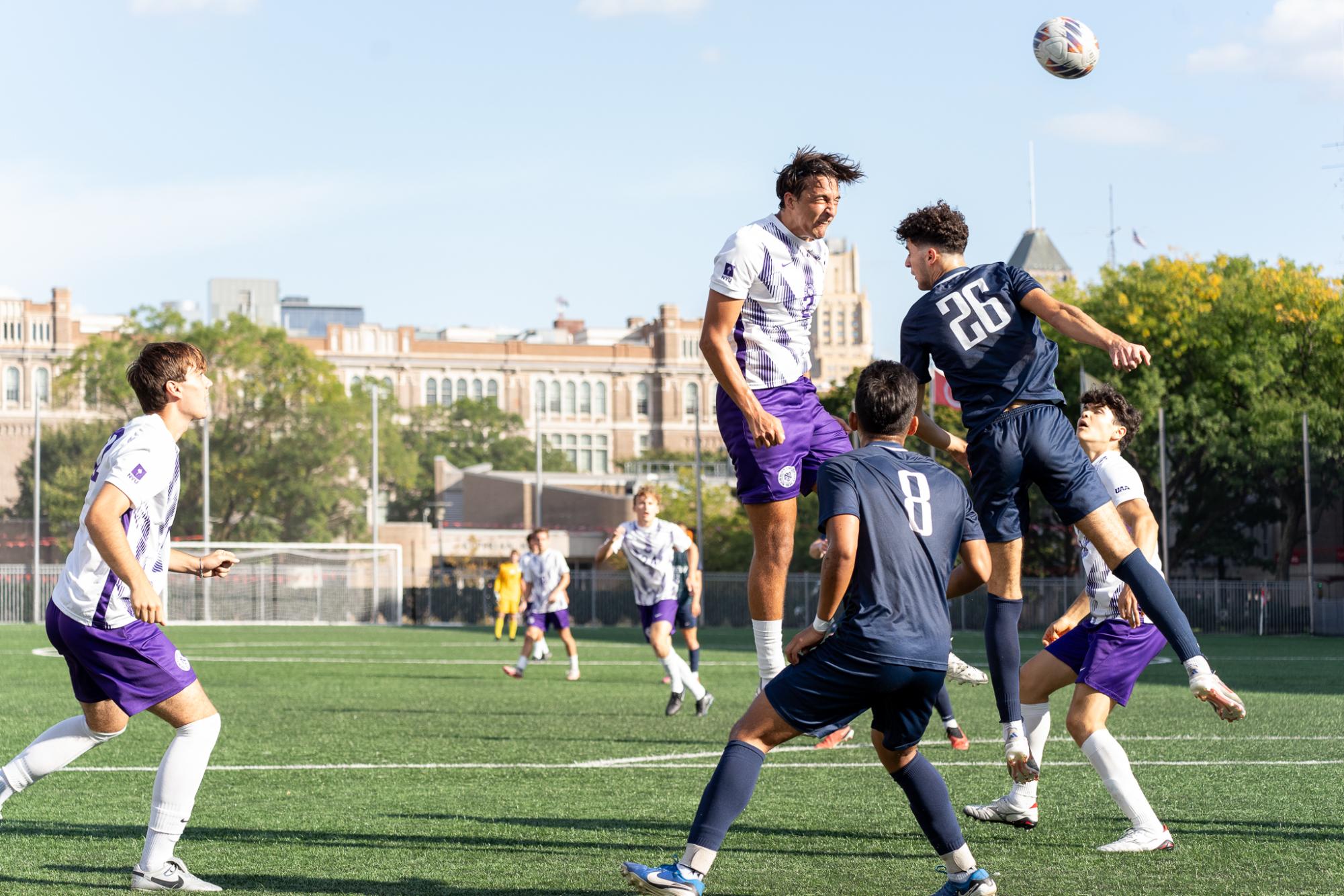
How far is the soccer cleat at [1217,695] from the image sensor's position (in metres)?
6.12

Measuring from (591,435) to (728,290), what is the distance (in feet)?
413

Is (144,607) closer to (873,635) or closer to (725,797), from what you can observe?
(725,797)

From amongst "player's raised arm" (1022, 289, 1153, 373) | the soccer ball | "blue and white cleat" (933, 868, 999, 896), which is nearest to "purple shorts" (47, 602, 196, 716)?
"blue and white cleat" (933, 868, 999, 896)

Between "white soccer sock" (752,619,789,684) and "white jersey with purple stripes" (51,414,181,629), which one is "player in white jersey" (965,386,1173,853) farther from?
"white jersey with purple stripes" (51,414,181,629)

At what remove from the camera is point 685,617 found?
1864 centimetres

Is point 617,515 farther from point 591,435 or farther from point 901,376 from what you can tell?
point 901,376

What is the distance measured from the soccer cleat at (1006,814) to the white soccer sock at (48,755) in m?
3.85

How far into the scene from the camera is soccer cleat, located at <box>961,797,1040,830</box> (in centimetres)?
723

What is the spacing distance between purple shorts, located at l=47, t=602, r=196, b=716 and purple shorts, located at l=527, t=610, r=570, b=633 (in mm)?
16669

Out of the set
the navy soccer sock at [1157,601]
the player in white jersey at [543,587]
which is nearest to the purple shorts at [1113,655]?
the navy soccer sock at [1157,601]

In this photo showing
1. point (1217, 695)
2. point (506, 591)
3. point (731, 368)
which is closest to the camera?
point (1217, 695)

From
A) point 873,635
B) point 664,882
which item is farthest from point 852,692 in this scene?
point 664,882

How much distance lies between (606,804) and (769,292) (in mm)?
2945

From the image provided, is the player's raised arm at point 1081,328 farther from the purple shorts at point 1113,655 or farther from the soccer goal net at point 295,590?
the soccer goal net at point 295,590
